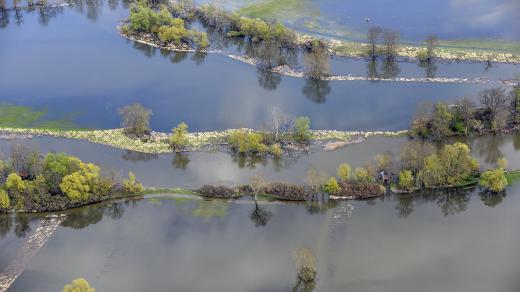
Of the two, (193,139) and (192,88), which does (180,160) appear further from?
(192,88)

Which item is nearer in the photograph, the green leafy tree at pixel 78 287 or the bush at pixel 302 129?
the green leafy tree at pixel 78 287

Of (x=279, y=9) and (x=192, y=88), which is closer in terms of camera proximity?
(x=192, y=88)

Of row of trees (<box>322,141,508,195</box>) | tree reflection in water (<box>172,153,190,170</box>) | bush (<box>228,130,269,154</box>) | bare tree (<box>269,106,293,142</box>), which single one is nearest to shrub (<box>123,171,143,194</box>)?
tree reflection in water (<box>172,153,190,170</box>)

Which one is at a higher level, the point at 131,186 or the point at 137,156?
the point at 137,156

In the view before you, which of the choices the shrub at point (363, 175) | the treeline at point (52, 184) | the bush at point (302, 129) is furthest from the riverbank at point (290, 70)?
the treeline at point (52, 184)

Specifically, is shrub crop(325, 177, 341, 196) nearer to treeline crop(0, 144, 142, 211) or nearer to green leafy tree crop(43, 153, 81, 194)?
treeline crop(0, 144, 142, 211)

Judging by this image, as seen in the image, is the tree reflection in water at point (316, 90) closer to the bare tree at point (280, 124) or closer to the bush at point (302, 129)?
the bare tree at point (280, 124)

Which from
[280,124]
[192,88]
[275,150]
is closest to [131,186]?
[275,150]

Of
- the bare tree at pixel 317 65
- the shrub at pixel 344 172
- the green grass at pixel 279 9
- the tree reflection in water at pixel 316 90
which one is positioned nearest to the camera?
the shrub at pixel 344 172
